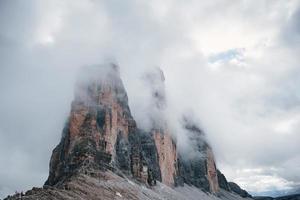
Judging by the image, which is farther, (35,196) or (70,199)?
(70,199)

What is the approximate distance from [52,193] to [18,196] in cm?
1173

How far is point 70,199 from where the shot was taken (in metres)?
187

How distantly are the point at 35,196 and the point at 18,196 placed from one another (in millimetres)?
10112

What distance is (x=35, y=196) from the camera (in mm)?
174500

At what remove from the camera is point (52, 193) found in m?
184

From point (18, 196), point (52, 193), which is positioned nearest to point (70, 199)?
point (52, 193)

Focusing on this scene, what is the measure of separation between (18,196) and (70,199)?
18.3 m

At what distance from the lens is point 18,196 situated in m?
181

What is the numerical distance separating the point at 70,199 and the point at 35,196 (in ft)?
52.5

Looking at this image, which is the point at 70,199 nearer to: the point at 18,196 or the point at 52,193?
the point at 52,193
